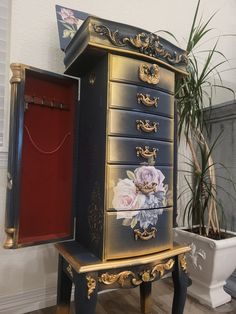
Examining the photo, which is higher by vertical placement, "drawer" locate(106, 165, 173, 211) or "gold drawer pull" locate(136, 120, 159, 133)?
"gold drawer pull" locate(136, 120, 159, 133)

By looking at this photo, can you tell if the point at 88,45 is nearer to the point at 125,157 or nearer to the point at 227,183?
the point at 125,157

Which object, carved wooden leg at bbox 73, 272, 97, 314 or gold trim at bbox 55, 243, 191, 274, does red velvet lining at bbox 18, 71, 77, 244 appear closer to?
gold trim at bbox 55, 243, 191, 274

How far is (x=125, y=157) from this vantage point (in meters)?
0.97

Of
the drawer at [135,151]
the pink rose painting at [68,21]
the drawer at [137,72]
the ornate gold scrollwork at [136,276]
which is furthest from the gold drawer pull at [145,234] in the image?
the pink rose painting at [68,21]

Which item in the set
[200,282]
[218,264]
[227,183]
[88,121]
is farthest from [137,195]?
[227,183]

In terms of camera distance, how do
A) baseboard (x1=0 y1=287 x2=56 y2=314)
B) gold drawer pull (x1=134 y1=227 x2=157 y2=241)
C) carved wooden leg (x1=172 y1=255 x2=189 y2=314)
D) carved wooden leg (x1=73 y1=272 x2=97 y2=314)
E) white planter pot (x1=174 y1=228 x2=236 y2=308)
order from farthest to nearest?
white planter pot (x1=174 y1=228 x2=236 y2=308) → baseboard (x1=0 y1=287 x2=56 y2=314) → carved wooden leg (x1=172 y1=255 x2=189 y2=314) → gold drawer pull (x1=134 y1=227 x2=157 y2=241) → carved wooden leg (x1=73 y1=272 x2=97 y2=314)

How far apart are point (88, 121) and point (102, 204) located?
1.24 feet

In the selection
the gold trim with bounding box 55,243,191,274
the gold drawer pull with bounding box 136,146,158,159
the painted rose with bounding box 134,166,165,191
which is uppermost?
the gold drawer pull with bounding box 136,146,158,159

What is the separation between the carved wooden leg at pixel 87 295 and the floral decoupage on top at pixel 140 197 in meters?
0.22

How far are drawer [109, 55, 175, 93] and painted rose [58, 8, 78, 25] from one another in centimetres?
62

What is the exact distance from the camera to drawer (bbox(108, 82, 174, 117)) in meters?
0.95

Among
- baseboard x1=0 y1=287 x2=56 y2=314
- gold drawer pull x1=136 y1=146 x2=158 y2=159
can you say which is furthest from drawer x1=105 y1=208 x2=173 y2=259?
baseboard x1=0 y1=287 x2=56 y2=314

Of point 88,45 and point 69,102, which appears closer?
point 88,45

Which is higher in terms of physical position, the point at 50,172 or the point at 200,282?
the point at 50,172
